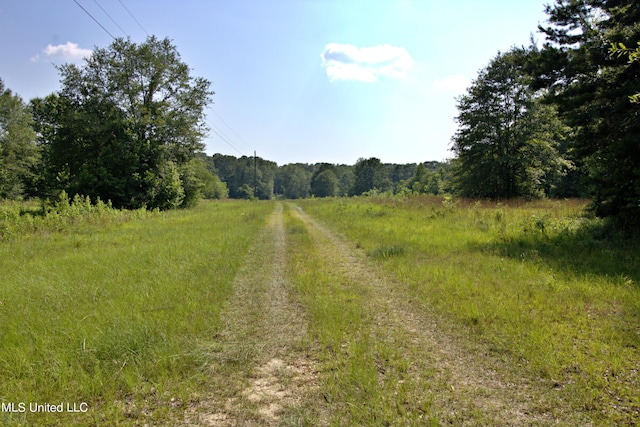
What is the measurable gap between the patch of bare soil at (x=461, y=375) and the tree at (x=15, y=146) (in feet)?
154

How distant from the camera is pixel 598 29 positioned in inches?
398

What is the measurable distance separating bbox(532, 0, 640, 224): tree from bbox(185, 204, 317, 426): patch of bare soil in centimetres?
1003

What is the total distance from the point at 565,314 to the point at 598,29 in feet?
35.1

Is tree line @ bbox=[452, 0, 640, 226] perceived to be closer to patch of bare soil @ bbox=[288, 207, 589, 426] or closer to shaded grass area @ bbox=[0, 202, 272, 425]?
patch of bare soil @ bbox=[288, 207, 589, 426]

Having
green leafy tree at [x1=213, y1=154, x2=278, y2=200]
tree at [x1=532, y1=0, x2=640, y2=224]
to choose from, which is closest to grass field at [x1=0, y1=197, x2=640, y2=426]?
tree at [x1=532, y1=0, x2=640, y2=224]

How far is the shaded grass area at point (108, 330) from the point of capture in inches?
127

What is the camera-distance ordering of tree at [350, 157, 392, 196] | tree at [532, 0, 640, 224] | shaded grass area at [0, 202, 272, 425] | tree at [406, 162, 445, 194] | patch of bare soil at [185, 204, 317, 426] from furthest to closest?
tree at [350, 157, 392, 196], tree at [406, 162, 445, 194], tree at [532, 0, 640, 224], shaded grass area at [0, 202, 272, 425], patch of bare soil at [185, 204, 317, 426]

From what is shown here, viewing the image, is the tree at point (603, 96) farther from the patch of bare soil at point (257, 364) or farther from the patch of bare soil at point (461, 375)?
the patch of bare soil at point (257, 364)

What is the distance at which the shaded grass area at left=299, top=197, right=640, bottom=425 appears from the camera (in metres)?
3.42

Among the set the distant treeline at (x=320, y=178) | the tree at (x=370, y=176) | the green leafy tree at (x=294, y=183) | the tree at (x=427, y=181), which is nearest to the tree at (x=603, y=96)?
the tree at (x=427, y=181)

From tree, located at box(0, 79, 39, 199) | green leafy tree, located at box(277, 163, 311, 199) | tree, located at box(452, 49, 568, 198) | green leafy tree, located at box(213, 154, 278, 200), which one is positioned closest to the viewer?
tree, located at box(452, 49, 568, 198)

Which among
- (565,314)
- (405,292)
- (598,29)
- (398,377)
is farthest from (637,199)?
(398,377)

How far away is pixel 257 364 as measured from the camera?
3.86m

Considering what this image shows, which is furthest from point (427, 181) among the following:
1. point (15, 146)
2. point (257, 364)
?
point (257, 364)
